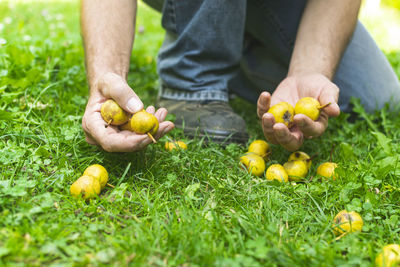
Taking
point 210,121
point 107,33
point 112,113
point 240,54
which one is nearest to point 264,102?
point 210,121

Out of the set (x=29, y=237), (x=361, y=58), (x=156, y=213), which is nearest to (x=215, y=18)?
(x=361, y=58)

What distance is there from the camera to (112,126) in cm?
204

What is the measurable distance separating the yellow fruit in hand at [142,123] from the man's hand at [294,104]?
0.68m

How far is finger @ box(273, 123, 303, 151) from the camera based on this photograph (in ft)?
6.84

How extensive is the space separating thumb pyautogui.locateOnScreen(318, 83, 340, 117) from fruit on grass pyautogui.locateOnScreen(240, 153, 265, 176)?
0.53 m

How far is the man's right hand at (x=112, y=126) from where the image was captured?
1871 millimetres

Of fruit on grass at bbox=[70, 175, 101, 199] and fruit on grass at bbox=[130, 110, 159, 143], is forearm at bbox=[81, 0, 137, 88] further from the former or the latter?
fruit on grass at bbox=[70, 175, 101, 199]

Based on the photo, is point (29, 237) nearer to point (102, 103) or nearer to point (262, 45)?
point (102, 103)

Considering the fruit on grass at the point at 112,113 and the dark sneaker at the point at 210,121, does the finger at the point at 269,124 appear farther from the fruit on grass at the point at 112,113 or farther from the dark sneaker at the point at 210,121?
the fruit on grass at the point at 112,113

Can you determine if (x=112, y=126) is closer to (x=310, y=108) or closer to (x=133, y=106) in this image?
(x=133, y=106)

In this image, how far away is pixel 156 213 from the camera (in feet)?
5.64

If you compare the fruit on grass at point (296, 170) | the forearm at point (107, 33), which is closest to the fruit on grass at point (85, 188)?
the forearm at point (107, 33)

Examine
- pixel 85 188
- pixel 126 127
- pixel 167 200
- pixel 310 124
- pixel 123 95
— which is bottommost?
pixel 167 200

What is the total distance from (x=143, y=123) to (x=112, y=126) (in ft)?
0.84
